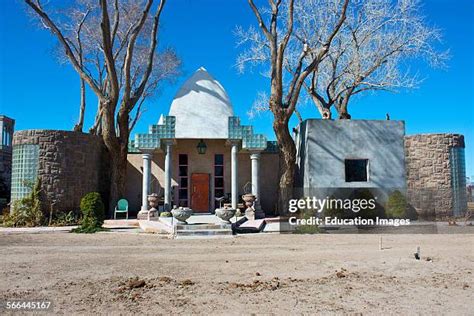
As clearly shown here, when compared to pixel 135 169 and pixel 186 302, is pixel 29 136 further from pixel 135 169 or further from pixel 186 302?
pixel 186 302

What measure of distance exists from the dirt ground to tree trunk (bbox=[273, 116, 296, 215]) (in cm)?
629

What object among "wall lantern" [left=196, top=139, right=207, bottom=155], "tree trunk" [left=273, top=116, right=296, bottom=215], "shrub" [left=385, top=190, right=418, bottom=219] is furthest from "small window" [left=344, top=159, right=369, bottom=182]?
"wall lantern" [left=196, top=139, right=207, bottom=155]

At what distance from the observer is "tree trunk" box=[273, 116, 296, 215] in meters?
17.4

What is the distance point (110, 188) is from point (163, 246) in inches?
341

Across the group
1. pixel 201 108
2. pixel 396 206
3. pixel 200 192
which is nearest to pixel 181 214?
pixel 200 192

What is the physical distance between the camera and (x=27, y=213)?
15.8 m

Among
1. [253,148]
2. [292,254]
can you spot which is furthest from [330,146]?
[292,254]

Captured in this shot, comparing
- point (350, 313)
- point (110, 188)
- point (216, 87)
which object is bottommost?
point (350, 313)

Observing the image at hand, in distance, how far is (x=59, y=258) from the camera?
335 inches

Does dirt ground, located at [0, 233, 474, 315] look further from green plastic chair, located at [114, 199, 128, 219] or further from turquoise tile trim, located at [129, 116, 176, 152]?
turquoise tile trim, located at [129, 116, 176, 152]

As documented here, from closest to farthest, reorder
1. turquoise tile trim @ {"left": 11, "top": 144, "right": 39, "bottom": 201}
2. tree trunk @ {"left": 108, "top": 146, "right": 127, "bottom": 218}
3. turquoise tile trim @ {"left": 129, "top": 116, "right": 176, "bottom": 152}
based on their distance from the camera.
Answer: turquoise tile trim @ {"left": 11, "top": 144, "right": 39, "bottom": 201} < turquoise tile trim @ {"left": 129, "top": 116, "right": 176, "bottom": 152} < tree trunk @ {"left": 108, "top": 146, "right": 127, "bottom": 218}

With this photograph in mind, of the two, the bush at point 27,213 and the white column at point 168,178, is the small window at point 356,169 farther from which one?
the bush at point 27,213

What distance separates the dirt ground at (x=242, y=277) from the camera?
519 cm

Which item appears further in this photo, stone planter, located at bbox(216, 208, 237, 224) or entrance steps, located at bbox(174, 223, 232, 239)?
stone planter, located at bbox(216, 208, 237, 224)
